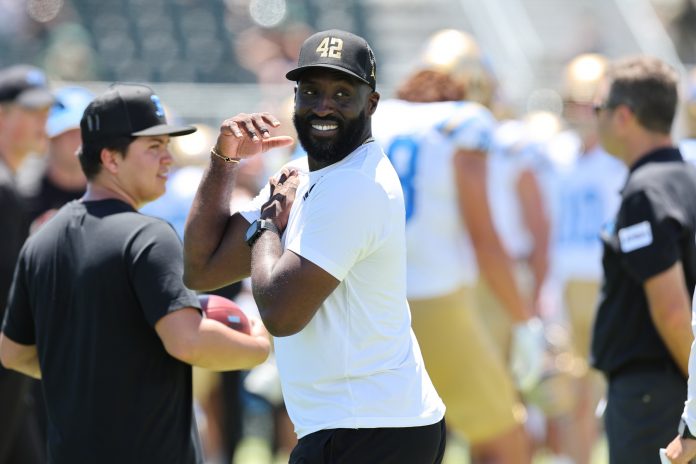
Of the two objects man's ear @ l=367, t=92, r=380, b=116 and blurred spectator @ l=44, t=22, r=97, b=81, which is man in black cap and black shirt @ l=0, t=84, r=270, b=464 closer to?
man's ear @ l=367, t=92, r=380, b=116

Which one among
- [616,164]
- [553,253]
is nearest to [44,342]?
[616,164]

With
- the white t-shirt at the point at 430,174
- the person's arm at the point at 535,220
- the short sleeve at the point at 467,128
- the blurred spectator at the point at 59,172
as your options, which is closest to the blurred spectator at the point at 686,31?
the person's arm at the point at 535,220

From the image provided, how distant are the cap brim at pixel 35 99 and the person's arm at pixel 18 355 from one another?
2012 mm

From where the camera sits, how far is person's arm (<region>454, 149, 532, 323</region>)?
19.2ft

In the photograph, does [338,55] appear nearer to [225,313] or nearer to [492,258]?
[225,313]

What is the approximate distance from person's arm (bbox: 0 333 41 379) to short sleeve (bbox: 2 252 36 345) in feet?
0.07

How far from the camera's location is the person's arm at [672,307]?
4.22 meters

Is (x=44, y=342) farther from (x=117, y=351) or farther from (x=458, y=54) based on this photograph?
(x=458, y=54)

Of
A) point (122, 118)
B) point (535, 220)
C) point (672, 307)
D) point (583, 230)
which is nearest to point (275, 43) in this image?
point (535, 220)

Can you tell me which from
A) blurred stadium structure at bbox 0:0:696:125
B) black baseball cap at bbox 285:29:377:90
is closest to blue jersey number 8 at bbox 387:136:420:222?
black baseball cap at bbox 285:29:377:90

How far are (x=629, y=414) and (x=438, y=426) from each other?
3.96 feet

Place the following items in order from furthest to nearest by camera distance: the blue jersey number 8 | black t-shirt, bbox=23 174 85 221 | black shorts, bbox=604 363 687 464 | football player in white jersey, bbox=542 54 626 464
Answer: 1. football player in white jersey, bbox=542 54 626 464
2. black t-shirt, bbox=23 174 85 221
3. the blue jersey number 8
4. black shorts, bbox=604 363 687 464

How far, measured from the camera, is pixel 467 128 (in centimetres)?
567

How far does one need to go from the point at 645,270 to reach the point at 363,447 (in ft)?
4.76
